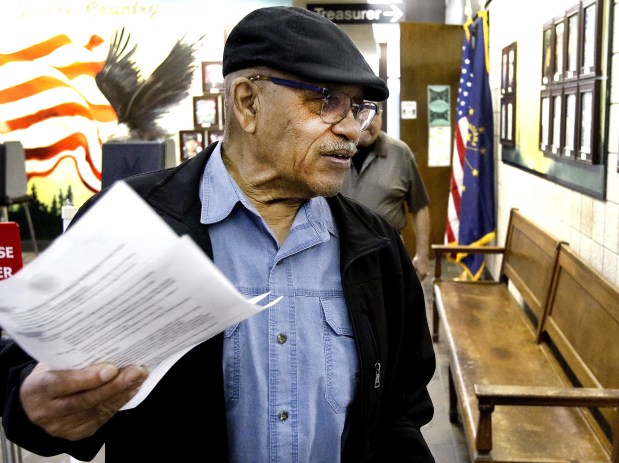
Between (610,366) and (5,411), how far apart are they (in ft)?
6.95

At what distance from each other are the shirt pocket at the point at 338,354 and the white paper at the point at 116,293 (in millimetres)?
393

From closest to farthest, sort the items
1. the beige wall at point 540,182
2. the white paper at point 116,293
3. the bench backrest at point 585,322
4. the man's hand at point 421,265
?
the white paper at point 116,293 → the bench backrest at point 585,322 → the beige wall at point 540,182 → the man's hand at point 421,265

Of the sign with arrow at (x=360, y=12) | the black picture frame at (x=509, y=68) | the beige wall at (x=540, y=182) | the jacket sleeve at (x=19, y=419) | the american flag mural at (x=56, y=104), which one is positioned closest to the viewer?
the jacket sleeve at (x=19, y=419)

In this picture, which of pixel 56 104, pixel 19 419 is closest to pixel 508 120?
pixel 19 419

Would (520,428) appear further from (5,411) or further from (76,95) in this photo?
(76,95)

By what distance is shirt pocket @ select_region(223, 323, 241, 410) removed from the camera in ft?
3.91

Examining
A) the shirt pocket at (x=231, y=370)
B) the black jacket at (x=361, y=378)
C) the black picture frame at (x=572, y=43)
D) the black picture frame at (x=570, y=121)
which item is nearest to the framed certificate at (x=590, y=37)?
the black picture frame at (x=572, y=43)

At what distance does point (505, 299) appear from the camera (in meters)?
4.46

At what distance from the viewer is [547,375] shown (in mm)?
3174

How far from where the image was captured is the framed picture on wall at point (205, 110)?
8.49 metres

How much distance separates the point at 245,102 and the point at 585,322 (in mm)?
2082

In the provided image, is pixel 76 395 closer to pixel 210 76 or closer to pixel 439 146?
pixel 439 146

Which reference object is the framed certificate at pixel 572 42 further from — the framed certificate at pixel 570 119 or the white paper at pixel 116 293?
the white paper at pixel 116 293

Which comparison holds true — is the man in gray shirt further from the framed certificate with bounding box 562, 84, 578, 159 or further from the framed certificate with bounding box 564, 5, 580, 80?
the framed certificate with bounding box 564, 5, 580, 80
